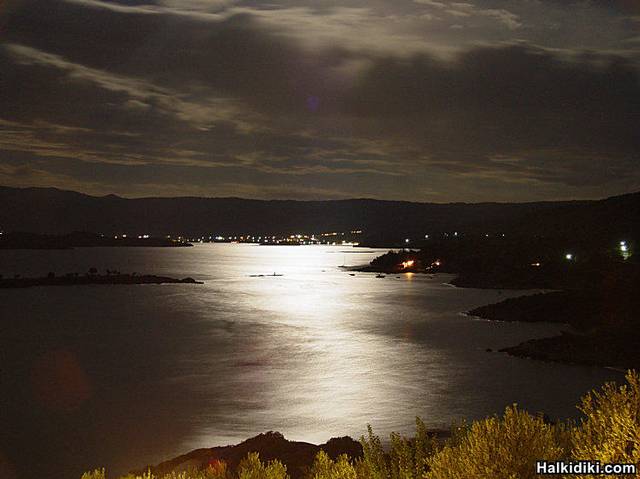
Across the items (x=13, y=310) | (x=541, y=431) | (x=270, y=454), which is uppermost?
(x=541, y=431)

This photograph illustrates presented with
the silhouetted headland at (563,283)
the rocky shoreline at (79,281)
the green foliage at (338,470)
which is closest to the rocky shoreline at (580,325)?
the silhouetted headland at (563,283)

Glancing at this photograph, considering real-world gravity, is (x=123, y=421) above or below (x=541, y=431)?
below

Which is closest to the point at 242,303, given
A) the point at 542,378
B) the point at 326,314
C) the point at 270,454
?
the point at 326,314

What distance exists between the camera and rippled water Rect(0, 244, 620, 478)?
1117 inches

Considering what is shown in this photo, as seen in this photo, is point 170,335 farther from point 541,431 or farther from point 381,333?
point 541,431

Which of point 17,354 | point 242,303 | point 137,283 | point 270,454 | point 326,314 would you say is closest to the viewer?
point 270,454

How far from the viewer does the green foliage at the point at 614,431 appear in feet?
21.9

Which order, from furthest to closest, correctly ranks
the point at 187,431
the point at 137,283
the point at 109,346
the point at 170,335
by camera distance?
the point at 137,283 < the point at 170,335 < the point at 109,346 < the point at 187,431

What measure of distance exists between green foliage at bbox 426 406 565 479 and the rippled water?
779 inches

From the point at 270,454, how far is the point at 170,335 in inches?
1710

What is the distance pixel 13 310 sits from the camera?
76062 millimetres

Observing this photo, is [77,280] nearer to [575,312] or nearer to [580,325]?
[575,312]

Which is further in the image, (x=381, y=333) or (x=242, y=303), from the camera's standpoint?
(x=242, y=303)

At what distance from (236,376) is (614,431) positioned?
1402 inches
